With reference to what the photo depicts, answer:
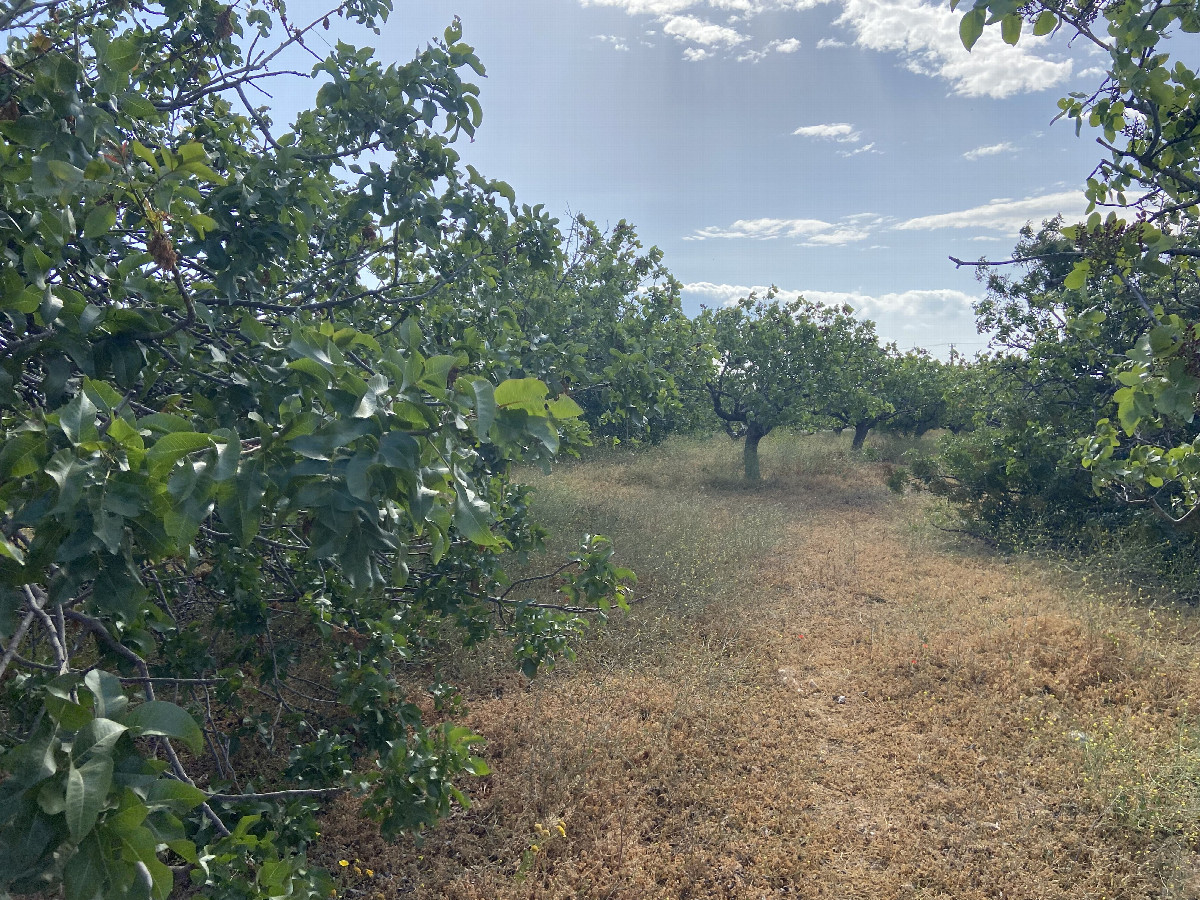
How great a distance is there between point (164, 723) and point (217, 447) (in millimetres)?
469

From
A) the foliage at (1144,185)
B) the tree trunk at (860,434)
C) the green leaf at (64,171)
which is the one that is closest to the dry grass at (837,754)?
the foliage at (1144,185)

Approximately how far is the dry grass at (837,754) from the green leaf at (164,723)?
2624mm

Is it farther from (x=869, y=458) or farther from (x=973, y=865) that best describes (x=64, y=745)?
(x=869, y=458)

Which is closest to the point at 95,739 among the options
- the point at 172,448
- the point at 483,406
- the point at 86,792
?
the point at 86,792

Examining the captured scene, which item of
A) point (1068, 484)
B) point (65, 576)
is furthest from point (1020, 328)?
point (65, 576)

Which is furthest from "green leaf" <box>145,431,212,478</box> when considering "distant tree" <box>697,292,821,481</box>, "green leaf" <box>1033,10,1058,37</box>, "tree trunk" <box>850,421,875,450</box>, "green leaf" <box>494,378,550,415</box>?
"tree trunk" <box>850,421,875,450</box>

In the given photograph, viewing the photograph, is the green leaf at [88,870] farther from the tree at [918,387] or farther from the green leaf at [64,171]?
the tree at [918,387]

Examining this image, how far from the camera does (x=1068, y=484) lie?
29.4ft

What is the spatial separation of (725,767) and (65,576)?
388cm

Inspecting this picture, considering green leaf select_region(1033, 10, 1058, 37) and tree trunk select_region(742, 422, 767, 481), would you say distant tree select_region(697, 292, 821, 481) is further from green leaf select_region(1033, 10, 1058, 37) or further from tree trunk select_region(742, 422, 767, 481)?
green leaf select_region(1033, 10, 1058, 37)

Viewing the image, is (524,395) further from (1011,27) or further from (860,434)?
(860,434)

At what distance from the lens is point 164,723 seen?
3.62ft

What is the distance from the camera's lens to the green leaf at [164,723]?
109 centimetres

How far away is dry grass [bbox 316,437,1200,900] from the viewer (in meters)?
3.36
